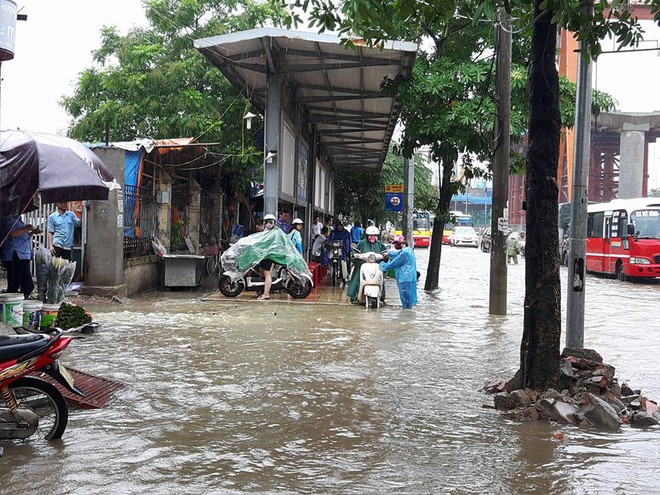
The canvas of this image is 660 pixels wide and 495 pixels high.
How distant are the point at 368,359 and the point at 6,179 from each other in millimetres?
4456

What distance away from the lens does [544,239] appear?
6.54 metres

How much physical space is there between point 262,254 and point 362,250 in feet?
8.22

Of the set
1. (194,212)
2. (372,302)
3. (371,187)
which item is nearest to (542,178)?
(372,302)

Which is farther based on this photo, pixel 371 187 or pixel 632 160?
pixel 632 160

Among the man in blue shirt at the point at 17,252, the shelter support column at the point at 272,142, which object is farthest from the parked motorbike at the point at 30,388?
the shelter support column at the point at 272,142

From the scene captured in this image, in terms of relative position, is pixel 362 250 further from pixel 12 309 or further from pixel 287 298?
pixel 12 309

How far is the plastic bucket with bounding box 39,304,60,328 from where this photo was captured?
895 cm

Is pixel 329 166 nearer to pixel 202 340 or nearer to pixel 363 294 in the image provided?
pixel 363 294

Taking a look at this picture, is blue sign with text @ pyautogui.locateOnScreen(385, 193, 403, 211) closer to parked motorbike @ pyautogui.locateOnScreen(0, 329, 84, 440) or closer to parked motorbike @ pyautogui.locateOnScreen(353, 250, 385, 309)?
parked motorbike @ pyautogui.locateOnScreen(353, 250, 385, 309)

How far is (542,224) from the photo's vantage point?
Result: 6.54 m

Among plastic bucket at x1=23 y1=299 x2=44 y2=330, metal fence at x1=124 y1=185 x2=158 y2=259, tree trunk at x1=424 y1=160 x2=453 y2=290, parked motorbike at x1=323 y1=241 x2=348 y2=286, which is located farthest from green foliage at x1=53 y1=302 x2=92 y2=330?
tree trunk at x1=424 y1=160 x2=453 y2=290

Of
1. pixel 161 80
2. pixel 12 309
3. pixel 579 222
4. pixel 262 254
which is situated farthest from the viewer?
A: pixel 161 80

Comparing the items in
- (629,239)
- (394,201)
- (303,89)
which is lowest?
(629,239)

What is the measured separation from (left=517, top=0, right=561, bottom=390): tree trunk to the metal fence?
9.83 meters
